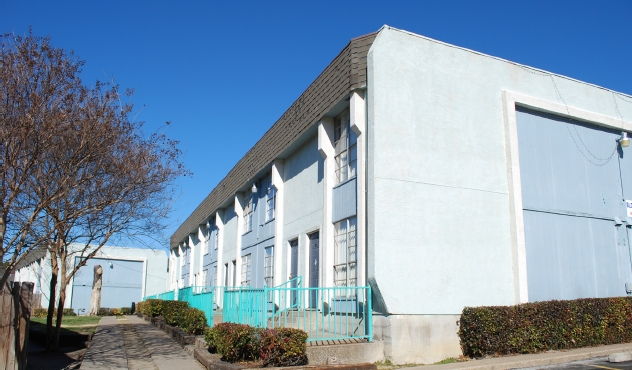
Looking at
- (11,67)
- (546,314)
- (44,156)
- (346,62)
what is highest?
(346,62)

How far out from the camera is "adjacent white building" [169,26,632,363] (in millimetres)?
11477

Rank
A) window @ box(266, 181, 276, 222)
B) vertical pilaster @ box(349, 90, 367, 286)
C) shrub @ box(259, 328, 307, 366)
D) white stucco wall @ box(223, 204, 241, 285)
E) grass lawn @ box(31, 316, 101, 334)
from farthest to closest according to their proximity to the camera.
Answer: white stucco wall @ box(223, 204, 241, 285)
window @ box(266, 181, 276, 222)
grass lawn @ box(31, 316, 101, 334)
vertical pilaster @ box(349, 90, 367, 286)
shrub @ box(259, 328, 307, 366)

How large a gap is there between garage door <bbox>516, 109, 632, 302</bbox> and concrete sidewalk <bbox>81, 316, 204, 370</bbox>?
819 cm

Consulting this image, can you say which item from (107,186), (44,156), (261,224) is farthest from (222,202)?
(44,156)

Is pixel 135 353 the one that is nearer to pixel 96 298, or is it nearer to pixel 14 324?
pixel 14 324

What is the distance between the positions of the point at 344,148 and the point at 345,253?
2691 millimetres

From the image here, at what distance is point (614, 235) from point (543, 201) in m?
2.80

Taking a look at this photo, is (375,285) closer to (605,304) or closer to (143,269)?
(605,304)

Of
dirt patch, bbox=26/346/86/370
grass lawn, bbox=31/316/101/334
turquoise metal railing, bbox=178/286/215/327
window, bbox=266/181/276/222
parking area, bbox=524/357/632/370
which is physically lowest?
dirt patch, bbox=26/346/86/370

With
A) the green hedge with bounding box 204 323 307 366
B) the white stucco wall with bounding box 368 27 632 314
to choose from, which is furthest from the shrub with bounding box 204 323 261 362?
the white stucco wall with bounding box 368 27 632 314

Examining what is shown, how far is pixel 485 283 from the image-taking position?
1224 cm

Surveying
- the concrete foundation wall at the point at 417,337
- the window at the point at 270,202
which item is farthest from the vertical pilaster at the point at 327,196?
the window at the point at 270,202

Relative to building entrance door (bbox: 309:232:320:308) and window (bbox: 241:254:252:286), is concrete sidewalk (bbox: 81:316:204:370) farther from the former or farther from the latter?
window (bbox: 241:254:252:286)

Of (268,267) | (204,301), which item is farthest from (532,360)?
(268,267)
